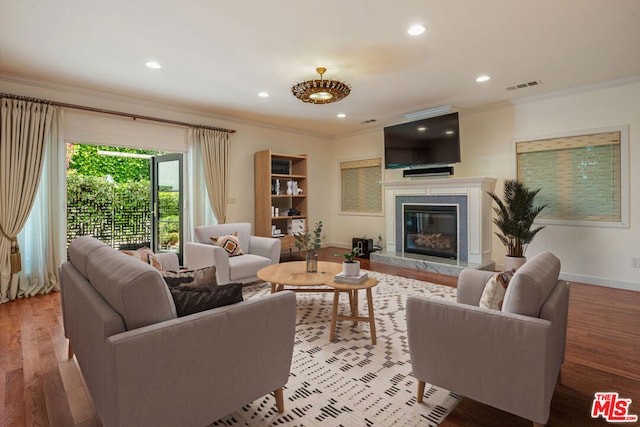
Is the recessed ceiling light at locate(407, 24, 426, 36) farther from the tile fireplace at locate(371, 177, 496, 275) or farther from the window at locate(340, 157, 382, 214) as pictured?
the window at locate(340, 157, 382, 214)

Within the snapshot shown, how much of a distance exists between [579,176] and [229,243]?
472 cm

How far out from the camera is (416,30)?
289 centimetres

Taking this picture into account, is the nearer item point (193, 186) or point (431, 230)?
point (193, 186)

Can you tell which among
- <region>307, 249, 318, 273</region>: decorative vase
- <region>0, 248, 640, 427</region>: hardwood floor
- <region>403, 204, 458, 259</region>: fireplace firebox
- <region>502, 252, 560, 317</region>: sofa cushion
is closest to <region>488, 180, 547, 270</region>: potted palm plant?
<region>403, 204, 458, 259</region>: fireplace firebox

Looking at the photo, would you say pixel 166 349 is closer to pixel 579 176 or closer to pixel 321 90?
pixel 321 90

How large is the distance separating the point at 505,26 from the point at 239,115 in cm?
419

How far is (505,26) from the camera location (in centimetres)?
284

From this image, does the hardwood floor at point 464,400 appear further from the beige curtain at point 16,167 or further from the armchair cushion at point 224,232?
the armchair cushion at point 224,232

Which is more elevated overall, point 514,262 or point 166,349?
point 166,349

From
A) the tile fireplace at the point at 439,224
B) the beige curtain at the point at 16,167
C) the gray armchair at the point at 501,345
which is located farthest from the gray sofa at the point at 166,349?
the tile fireplace at the point at 439,224

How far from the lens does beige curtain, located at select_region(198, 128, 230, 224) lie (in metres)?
5.41

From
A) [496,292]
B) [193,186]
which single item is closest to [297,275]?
[496,292]

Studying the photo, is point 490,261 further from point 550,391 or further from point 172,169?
point 172,169

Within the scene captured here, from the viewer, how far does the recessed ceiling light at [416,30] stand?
283 centimetres
